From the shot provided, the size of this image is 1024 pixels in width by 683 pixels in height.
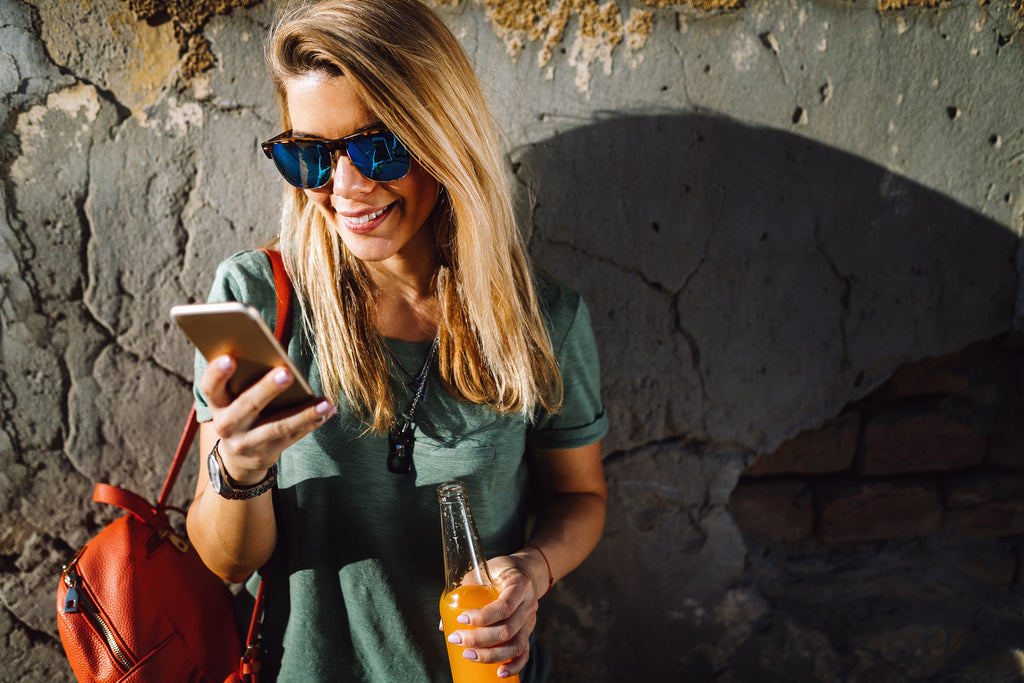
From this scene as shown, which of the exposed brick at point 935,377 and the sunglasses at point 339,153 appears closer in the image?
the sunglasses at point 339,153

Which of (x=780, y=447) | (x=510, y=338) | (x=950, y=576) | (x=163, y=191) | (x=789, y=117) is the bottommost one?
(x=950, y=576)

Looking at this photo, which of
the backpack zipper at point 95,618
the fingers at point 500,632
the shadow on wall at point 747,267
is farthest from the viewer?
the shadow on wall at point 747,267

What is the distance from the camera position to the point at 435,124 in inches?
39.9

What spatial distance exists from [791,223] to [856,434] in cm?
66

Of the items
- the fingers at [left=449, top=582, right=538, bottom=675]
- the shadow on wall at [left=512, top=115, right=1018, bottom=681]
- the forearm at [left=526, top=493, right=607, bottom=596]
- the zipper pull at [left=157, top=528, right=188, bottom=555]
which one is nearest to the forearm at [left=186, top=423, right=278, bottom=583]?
the zipper pull at [left=157, top=528, right=188, bottom=555]

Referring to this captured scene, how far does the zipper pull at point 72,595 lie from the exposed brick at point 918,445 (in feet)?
6.31

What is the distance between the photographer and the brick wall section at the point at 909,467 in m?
1.73

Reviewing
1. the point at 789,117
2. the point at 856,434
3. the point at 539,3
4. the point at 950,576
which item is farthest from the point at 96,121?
the point at 950,576

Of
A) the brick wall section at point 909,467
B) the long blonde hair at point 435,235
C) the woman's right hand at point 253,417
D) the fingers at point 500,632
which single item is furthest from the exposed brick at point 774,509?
the woman's right hand at point 253,417

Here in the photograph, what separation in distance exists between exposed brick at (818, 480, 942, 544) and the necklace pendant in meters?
1.31

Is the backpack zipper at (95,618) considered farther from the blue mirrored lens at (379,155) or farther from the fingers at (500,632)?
the blue mirrored lens at (379,155)

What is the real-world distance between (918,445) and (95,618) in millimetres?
2042

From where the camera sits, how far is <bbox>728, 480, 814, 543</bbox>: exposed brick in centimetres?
176

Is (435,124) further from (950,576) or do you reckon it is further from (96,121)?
(950,576)
